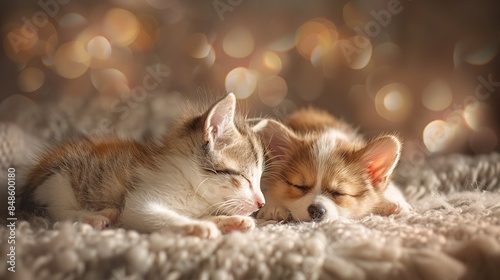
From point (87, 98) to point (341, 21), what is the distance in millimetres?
1174

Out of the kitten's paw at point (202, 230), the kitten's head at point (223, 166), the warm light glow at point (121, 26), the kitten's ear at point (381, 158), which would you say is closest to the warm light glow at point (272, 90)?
the warm light glow at point (121, 26)

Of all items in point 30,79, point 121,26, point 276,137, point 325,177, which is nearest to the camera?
point 325,177

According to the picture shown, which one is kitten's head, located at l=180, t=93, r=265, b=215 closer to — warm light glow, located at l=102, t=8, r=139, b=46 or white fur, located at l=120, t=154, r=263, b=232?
white fur, located at l=120, t=154, r=263, b=232

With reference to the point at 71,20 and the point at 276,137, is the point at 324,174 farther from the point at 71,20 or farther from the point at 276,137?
the point at 71,20

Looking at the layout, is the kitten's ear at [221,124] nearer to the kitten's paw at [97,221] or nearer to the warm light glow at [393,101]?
the kitten's paw at [97,221]

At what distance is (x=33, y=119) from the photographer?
1.64 m

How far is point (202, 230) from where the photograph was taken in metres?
0.85

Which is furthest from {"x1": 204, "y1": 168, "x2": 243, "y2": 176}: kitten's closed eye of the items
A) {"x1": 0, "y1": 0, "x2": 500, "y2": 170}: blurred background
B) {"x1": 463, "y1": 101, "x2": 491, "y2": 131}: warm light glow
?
{"x1": 463, "y1": 101, "x2": 491, "y2": 131}: warm light glow

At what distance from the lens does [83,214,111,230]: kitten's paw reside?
911mm

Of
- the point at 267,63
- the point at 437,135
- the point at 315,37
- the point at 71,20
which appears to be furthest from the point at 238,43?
the point at 437,135

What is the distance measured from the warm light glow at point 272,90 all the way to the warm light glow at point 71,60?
2.51 feet

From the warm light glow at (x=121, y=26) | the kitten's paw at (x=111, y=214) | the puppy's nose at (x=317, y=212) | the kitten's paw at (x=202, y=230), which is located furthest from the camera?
the warm light glow at (x=121, y=26)

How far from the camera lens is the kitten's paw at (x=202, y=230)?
84 centimetres

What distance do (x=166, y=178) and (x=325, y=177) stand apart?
0.46 m
